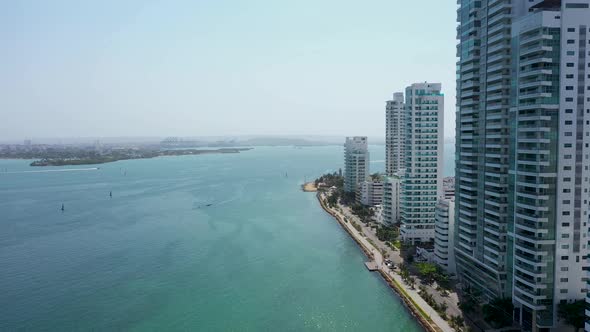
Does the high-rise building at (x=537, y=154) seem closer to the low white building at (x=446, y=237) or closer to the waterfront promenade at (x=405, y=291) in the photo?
the waterfront promenade at (x=405, y=291)

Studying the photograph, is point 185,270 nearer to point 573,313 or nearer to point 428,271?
point 428,271

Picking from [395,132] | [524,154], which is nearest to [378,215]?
[395,132]

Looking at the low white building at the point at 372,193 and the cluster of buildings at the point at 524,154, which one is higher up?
the cluster of buildings at the point at 524,154

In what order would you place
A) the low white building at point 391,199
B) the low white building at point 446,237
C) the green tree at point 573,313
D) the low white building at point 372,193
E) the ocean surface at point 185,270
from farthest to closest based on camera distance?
the low white building at point 372,193 < the low white building at point 391,199 < the low white building at point 446,237 < the ocean surface at point 185,270 < the green tree at point 573,313

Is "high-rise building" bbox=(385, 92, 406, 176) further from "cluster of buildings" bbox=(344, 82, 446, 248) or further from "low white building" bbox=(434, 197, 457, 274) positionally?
"low white building" bbox=(434, 197, 457, 274)

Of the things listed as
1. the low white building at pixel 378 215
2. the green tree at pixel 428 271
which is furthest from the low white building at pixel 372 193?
the green tree at pixel 428 271

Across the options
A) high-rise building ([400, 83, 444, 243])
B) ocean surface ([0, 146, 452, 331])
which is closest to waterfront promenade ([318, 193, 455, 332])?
ocean surface ([0, 146, 452, 331])
